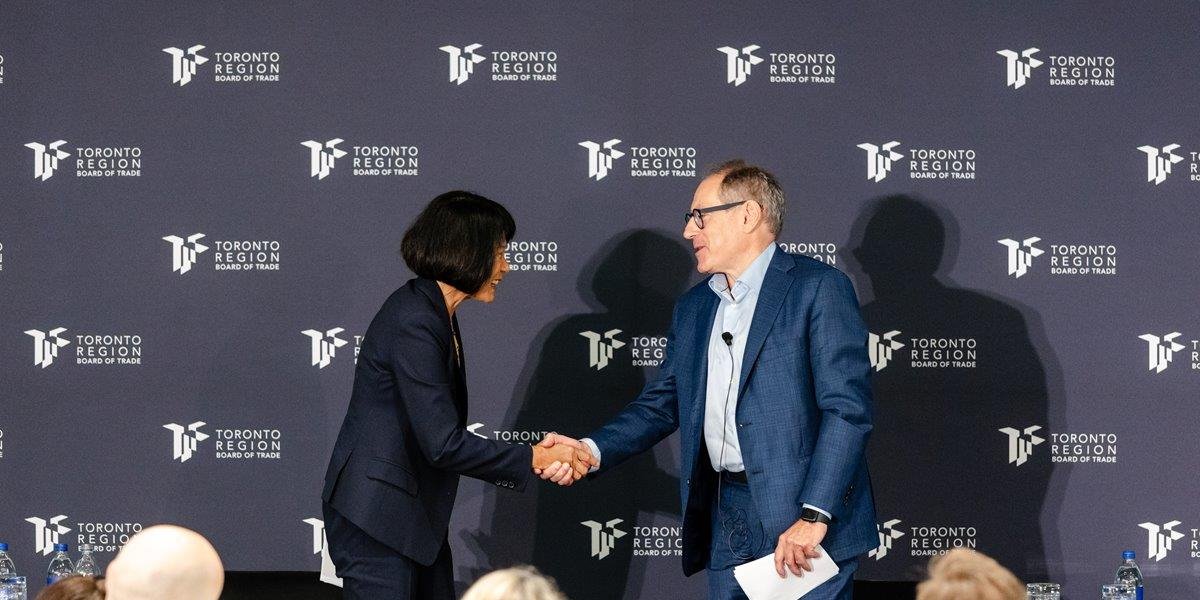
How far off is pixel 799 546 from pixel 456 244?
56.1 inches

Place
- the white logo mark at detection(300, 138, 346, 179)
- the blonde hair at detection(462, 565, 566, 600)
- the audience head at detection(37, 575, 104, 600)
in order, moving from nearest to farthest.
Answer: the blonde hair at detection(462, 565, 566, 600), the audience head at detection(37, 575, 104, 600), the white logo mark at detection(300, 138, 346, 179)

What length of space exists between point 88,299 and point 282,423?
971mm

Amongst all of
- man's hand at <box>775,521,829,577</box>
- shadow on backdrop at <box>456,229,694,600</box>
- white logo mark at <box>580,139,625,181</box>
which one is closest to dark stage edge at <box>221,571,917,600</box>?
shadow on backdrop at <box>456,229,694,600</box>

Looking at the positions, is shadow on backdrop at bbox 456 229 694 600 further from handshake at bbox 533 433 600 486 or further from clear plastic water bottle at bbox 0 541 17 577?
clear plastic water bottle at bbox 0 541 17 577

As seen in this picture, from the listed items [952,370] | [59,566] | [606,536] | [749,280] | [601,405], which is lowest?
[59,566]

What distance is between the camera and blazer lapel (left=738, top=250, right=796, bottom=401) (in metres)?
3.64

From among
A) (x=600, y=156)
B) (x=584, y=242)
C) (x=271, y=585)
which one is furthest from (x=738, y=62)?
(x=271, y=585)

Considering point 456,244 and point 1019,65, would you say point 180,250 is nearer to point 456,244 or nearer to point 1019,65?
point 456,244

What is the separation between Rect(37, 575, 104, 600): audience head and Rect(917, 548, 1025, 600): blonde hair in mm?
1573

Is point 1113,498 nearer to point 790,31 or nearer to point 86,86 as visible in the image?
point 790,31

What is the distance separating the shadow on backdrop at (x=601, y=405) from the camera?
503cm

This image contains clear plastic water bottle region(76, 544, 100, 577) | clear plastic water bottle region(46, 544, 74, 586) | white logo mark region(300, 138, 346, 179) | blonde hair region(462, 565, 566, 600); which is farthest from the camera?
white logo mark region(300, 138, 346, 179)

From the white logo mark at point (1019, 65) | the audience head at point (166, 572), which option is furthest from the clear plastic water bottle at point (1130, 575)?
the audience head at point (166, 572)

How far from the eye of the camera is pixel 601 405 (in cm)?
505
